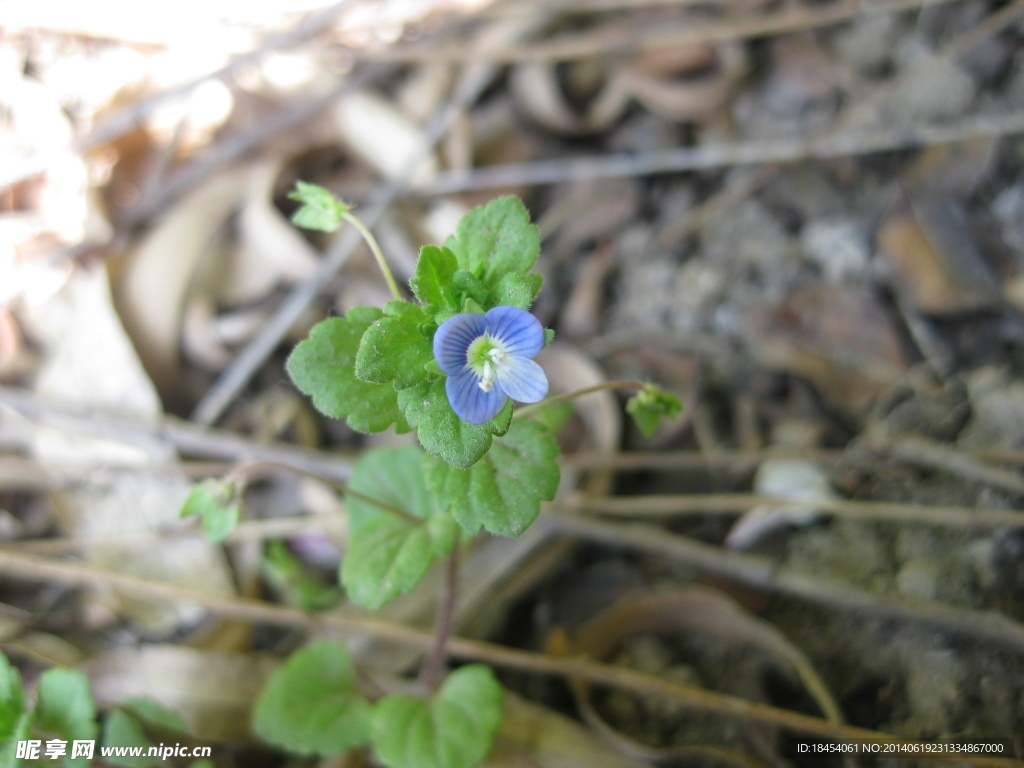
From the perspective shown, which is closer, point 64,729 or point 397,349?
point 397,349

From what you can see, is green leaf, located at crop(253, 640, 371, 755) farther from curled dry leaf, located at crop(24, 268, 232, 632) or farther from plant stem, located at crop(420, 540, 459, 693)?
curled dry leaf, located at crop(24, 268, 232, 632)

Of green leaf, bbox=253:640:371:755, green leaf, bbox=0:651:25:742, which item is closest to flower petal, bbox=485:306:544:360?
green leaf, bbox=253:640:371:755

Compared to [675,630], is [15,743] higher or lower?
lower

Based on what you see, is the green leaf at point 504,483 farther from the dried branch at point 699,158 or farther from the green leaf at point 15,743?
the dried branch at point 699,158

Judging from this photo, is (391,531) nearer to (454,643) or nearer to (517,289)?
(454,643)

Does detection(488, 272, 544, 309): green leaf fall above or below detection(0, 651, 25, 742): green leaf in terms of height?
above

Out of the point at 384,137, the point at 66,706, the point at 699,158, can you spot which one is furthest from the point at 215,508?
the point at 699,158

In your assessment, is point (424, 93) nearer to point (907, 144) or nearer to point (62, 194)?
point (62, 194)

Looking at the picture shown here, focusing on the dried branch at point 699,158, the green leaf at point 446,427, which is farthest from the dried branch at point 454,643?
the dried branch at point 699,158
